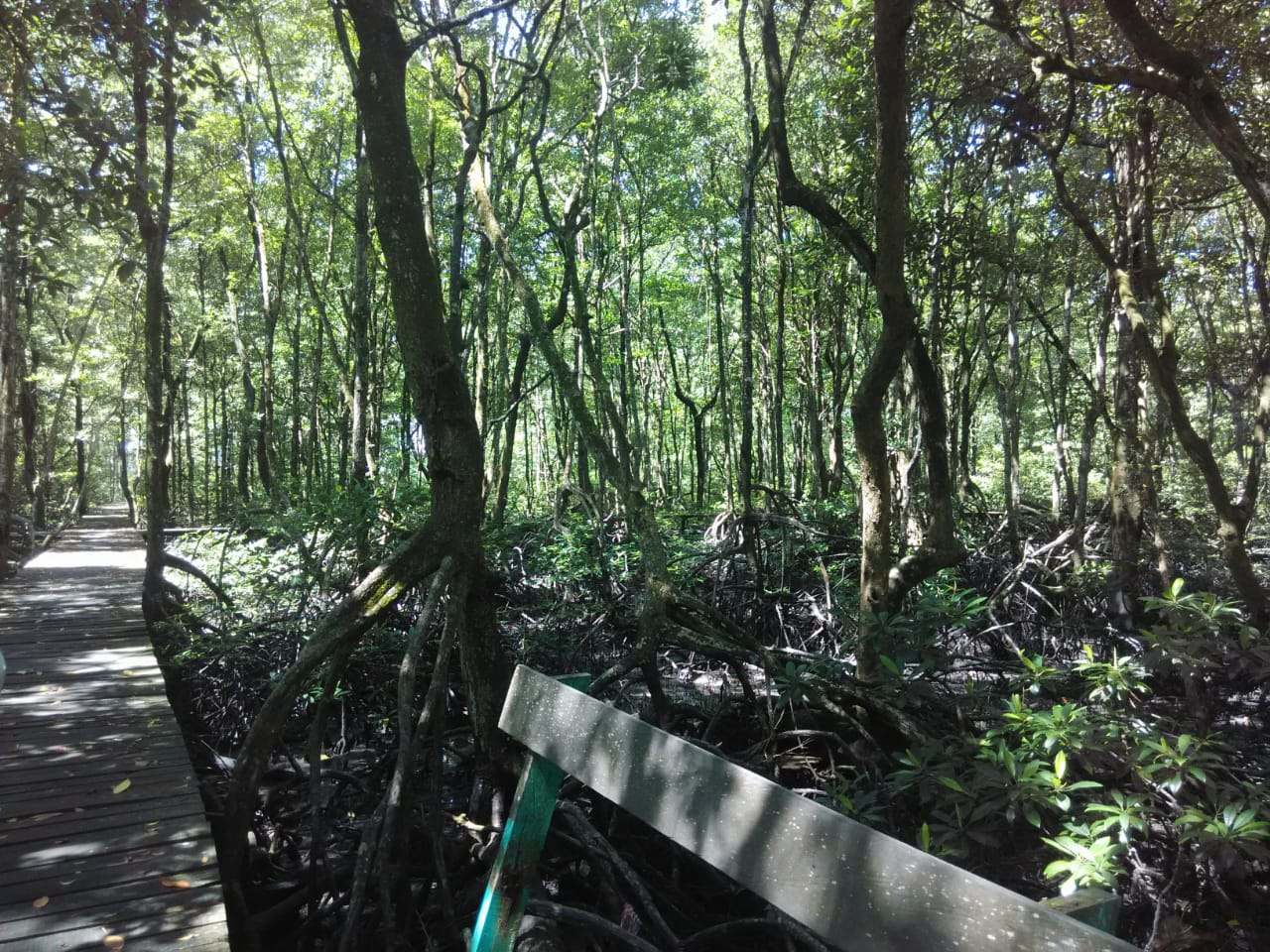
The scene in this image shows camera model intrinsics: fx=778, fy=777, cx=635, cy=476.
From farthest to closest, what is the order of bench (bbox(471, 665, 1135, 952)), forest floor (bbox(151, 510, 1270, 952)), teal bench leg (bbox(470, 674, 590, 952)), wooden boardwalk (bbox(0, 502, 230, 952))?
wooden boardwalk (bbox(0, 502, 230, 952)) → forest floor (bbox(151, 510, 1270, 952)) → teal bench leg (bbox(470, 674, 590, 952)) → bench (bbox(471, 665, 1135, 952))

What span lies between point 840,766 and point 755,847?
2706 mm

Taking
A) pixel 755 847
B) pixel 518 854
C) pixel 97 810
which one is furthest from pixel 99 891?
pixel 755 847

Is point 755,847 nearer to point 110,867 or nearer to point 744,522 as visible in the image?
point 110,867

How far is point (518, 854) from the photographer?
2285mm

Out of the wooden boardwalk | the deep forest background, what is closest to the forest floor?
the deep forest background

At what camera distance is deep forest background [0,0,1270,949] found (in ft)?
10.4

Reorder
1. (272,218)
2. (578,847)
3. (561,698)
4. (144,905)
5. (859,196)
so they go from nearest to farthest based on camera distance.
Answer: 1. (561,698)
2. (144,905)
3. (578,847)
4. (859,196)
5. (272,218)

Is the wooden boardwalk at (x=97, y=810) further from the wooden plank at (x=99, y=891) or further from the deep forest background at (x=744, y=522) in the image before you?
the deep forest background at (x=744, y=522)

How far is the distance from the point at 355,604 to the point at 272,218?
1591 centimetres

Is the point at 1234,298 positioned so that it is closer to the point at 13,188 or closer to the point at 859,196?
the point at 859,196

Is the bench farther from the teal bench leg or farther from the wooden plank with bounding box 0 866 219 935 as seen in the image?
the wooden plank with bounding box 0 866 219 935

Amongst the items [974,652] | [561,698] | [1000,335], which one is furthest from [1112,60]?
[1000,335]

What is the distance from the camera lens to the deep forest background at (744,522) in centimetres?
317

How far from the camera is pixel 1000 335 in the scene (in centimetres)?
1486
